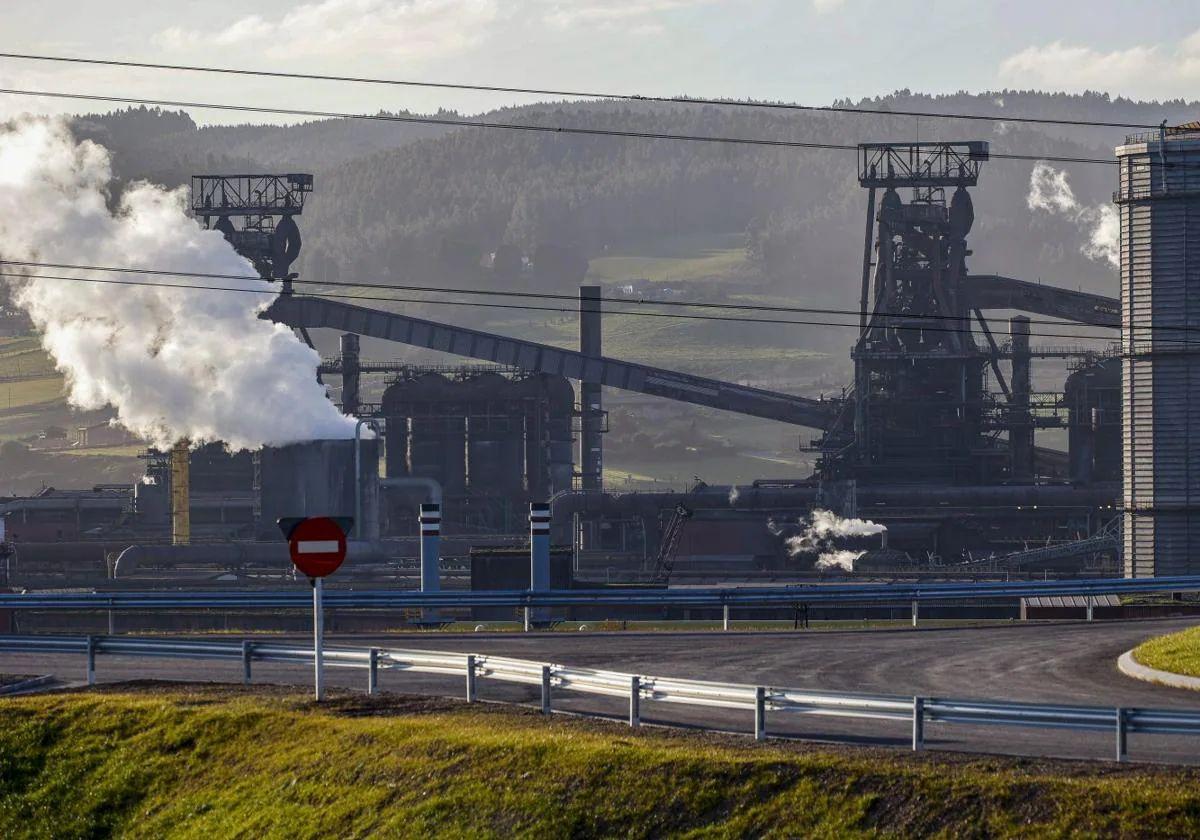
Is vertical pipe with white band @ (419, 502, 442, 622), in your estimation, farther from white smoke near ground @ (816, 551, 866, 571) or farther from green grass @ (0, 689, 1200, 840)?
white smoke near ground @ (816, 551, 866, 571)

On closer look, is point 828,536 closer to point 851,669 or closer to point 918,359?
point 918,359

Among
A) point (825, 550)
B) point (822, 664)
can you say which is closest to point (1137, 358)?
point (825, 550)

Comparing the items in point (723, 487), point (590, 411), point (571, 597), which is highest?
point (590, 411)

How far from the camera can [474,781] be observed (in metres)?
16.5

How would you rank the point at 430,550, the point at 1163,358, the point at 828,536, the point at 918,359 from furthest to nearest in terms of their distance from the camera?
the point at 918,359 → the point at 828,536 → the point at 1163,358 → the point at 430,550

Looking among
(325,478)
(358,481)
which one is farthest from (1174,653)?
(325,478)

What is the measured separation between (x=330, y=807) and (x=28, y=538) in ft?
278

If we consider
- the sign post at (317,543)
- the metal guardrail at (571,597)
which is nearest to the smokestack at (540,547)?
the metal guardrail at (571,597)

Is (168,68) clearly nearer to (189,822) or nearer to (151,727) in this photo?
(151,727)

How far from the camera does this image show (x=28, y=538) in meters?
96.3

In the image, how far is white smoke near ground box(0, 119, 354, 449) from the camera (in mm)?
77438

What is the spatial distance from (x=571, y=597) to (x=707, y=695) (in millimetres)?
13093

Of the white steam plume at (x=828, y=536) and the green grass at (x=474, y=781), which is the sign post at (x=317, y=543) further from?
the white steam plume at (x=828, y=536)

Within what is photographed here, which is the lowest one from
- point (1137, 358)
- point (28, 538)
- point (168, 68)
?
point (28, 538)
